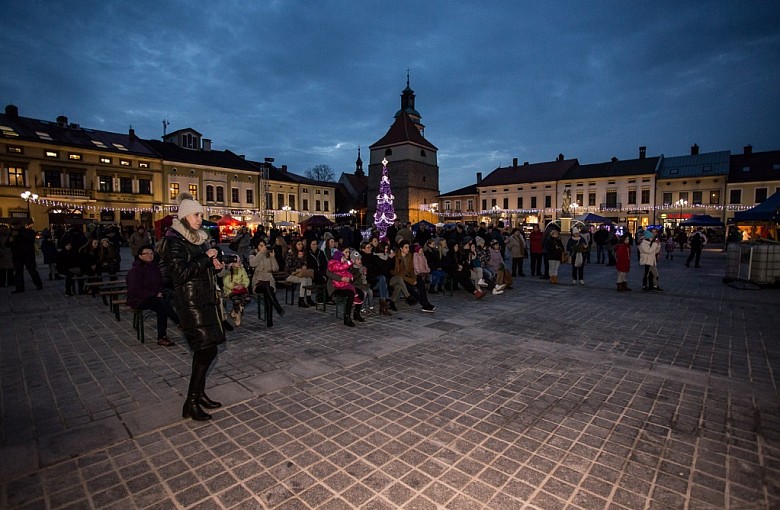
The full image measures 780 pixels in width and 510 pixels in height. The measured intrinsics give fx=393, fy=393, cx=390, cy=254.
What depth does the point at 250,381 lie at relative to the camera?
4.75 m

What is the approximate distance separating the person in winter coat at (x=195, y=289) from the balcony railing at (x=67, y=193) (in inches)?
1619

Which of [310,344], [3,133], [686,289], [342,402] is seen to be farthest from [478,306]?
[3,133]

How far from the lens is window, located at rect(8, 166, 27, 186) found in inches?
1286

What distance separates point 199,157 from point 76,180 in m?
12.1

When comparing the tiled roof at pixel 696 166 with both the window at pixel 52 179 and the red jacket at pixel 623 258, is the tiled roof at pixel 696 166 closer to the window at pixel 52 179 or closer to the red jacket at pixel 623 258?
the red jacket at pixel 623 258

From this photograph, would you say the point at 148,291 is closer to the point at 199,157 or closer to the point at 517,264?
the point at 517,264

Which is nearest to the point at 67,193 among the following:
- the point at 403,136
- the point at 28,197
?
the point at 28,197

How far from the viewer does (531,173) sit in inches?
2221

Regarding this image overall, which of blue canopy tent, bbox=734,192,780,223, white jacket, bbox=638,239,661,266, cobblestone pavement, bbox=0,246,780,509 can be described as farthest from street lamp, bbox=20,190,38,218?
blue canopy tent, bbox=734,192,780,223

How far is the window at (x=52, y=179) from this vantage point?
34.4 meters

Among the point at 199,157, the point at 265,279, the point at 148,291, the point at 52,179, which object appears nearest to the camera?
the point at 148,291

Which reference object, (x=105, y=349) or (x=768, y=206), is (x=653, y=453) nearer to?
(x=105, y=349)

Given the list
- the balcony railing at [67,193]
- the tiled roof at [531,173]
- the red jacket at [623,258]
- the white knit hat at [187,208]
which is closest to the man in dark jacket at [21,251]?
the white knit hat at [187,208]

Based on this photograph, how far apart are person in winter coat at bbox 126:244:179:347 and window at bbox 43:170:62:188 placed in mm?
38525
